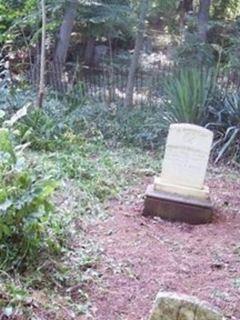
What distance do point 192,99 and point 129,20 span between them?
389cm

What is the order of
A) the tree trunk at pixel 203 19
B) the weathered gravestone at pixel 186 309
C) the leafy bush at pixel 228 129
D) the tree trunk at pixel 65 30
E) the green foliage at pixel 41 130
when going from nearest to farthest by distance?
the weathered gravestone at pixel 186 309 < the green foliage at pixel 41 130 < the leafy bush at pixel 228 129 < the tree trunk at pixel 65 30 < the tree trunk at pixel 203 19

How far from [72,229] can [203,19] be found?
937cm

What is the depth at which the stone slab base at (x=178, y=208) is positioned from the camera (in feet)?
14.6

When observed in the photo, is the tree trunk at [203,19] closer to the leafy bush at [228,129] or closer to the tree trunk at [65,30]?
the tree trunk at [65,30]

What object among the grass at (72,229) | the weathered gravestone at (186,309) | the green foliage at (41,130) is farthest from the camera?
the green foliage at (41,130)

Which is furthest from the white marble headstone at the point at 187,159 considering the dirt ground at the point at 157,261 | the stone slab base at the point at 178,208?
the dirt ground at the point at 157,261

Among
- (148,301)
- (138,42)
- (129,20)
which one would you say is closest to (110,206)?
(148,301)

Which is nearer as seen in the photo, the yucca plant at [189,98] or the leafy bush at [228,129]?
the leafy bush at [228,129]

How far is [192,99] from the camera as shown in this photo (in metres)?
7.50

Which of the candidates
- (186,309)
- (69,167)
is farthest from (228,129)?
(186,309)

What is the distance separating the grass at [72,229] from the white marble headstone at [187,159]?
60cm

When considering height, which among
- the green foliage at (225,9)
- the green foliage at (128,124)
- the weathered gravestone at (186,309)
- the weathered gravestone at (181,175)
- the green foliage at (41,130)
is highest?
the green foliage at (225,9)

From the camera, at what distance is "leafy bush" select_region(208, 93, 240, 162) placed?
6.99 metres

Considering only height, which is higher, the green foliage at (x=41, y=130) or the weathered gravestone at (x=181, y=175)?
the weathered gravestone at (x=181, y=175)
